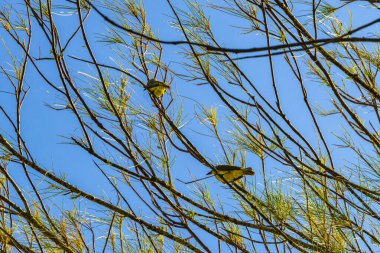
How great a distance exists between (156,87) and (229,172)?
0.32 meters

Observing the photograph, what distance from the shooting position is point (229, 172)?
143cm

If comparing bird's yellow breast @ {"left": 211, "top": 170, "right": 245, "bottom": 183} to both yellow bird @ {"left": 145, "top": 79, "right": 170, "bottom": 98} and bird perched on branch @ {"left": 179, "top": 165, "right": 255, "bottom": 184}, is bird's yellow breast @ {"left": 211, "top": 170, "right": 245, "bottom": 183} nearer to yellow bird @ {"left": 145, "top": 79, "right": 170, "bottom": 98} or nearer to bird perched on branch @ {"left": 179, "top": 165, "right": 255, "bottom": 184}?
A: bird perched on branch @ {"left": 179, "top": 165, "right": 255, "bottom": 184}

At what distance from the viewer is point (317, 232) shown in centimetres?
154

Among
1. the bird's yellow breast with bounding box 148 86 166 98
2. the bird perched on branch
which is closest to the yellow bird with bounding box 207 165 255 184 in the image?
the bird perched on branch

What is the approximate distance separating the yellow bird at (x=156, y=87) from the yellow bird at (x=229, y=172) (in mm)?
277

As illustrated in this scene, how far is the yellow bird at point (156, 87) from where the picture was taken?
59.1 inches

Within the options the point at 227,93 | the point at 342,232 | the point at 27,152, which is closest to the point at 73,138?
the point at 27,152

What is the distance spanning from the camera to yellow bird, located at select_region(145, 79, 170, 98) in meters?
1.50

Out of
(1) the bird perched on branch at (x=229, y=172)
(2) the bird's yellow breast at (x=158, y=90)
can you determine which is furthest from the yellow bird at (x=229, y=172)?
(2) the bird's yellow breast at (x=158, y=90)

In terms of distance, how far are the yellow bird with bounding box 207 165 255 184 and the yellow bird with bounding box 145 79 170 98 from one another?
28cm

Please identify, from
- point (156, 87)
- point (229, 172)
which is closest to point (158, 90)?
point (156, 87)

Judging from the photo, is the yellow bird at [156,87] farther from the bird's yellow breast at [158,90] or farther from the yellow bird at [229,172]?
the yellow bird at [229,172]

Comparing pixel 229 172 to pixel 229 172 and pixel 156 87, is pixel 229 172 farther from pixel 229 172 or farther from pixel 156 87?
pixel 156 87

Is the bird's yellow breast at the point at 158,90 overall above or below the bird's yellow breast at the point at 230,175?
above
